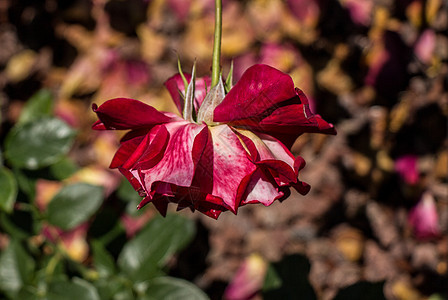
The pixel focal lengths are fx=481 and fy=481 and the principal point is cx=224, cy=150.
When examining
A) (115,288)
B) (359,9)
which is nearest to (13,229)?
(115,288)

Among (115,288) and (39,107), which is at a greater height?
(39,107)

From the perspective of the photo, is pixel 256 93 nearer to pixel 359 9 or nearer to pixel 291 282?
pixel 291 282

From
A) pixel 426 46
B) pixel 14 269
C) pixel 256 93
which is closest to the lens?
pixel 256 93

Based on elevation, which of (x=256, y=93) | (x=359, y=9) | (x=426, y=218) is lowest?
(x=426, y=218)

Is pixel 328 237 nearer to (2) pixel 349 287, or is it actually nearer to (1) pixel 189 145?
(2) pixel 349 287

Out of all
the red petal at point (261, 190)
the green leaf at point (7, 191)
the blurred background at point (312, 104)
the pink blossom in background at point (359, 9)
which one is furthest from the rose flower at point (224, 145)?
the pink blossom in background at point (359, 9)

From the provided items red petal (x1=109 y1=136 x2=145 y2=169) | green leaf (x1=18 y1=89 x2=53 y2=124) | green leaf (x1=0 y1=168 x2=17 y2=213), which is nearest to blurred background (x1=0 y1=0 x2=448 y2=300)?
green leaf (x1=18 y1=89 x2=53 y2=124)

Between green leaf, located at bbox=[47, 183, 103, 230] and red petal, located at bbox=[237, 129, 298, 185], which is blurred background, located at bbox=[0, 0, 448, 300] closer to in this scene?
green leaf, located at bbox=[47, 183, 103, 230]
